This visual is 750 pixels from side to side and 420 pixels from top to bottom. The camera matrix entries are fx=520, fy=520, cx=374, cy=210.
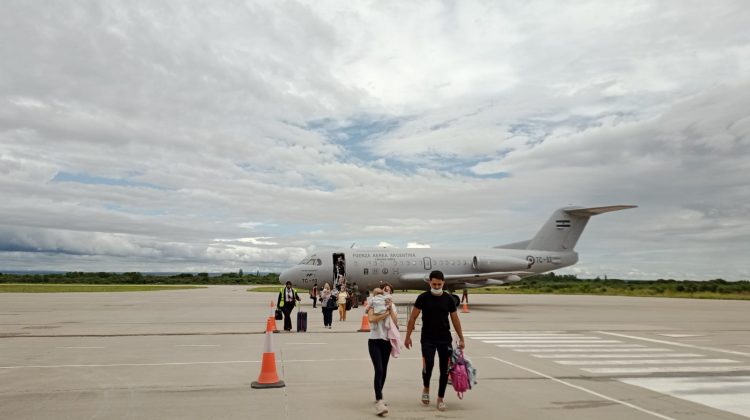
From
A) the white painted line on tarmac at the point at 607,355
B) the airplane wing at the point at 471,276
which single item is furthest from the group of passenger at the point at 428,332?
the airplane wing at the point at 471,276

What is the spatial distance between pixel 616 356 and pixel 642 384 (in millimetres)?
3260

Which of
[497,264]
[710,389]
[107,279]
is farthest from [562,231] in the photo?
[107,279]

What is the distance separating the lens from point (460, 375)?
7047mm

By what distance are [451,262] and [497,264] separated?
9.30 ft

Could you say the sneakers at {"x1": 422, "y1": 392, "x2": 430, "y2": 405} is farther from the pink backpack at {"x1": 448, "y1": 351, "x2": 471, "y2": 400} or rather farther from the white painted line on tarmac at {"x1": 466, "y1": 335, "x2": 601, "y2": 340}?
the white painted line on tarmac at {"x1": 466, "y1": 335, "x2": 601, "y2": 340}

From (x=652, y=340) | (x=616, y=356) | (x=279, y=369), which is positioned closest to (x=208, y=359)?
(x=279, y=369)

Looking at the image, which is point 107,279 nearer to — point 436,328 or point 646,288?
point 646,288

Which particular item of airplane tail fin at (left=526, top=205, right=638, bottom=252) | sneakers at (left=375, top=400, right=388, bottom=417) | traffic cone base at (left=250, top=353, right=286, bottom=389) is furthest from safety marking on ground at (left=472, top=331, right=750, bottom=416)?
airplane tail fin at (left=526, top=205, right=638, bottom=252)

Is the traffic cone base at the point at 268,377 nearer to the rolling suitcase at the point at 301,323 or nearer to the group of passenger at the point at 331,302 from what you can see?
the rolling suitcase at the point at 301,323

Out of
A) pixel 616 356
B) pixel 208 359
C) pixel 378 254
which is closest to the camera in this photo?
pixel 208 359

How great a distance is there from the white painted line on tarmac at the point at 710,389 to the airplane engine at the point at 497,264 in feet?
73.1

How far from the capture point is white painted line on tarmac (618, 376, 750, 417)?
24.1ft

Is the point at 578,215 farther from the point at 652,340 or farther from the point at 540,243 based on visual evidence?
the point at 652,340

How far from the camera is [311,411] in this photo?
677cm
